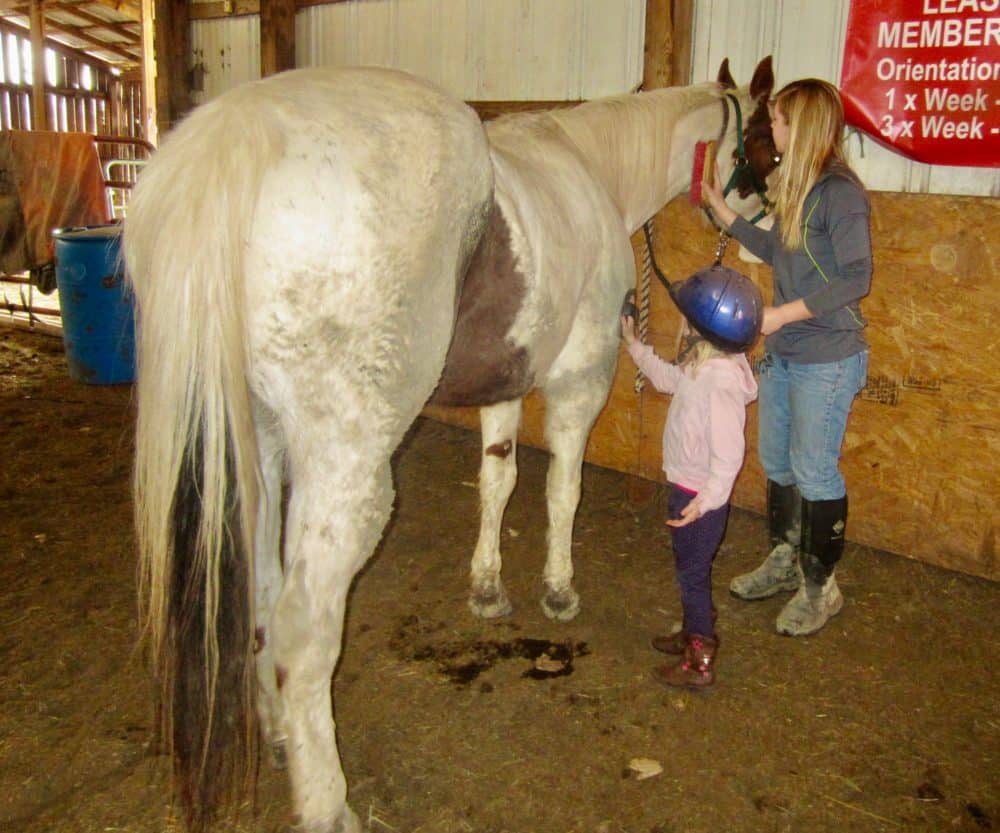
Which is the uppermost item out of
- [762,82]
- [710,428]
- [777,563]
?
[762,82]

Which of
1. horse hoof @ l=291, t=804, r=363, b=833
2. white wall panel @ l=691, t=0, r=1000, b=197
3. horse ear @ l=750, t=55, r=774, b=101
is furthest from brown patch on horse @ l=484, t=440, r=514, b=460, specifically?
white wall panel @ l=691, t=0, r=1000, b=197

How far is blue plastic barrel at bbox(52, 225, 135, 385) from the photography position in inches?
234

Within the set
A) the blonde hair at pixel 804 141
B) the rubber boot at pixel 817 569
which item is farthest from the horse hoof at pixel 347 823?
the blonde hair at pixel 804 141

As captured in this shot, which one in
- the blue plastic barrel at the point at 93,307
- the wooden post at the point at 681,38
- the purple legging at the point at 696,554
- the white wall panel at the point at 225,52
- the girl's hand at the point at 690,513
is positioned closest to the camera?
the girl's hand at the point at 690,513

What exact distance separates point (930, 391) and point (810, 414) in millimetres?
1071

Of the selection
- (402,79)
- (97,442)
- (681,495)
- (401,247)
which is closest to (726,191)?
(681,495)

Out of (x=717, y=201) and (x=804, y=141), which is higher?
(x=804, y=141)

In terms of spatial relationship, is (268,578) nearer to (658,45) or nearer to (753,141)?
(753,141)

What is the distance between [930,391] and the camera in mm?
3635

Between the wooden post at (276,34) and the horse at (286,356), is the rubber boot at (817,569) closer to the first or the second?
the horse at (286,356)

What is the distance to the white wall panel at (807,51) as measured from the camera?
3566mm

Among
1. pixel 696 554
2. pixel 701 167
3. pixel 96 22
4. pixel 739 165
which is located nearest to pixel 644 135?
pixel 701 167

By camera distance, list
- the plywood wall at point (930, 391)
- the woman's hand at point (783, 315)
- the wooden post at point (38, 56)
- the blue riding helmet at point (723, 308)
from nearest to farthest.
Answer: the blue riding helmet at point (723, 308), the woman's hand at point (783, 315), the plywood wall at point (930, 391), the wooden post at point (38, 56)

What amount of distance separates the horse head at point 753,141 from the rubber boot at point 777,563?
1.26 meters
